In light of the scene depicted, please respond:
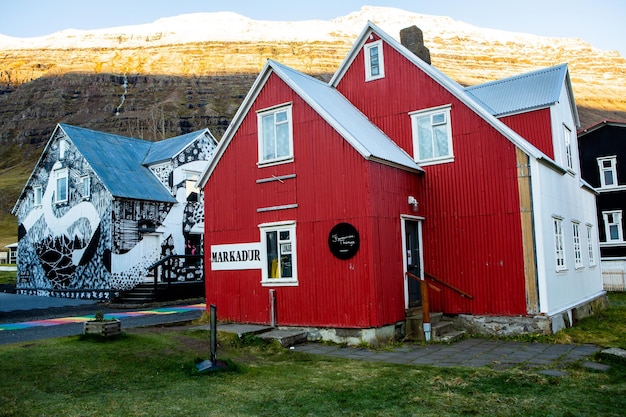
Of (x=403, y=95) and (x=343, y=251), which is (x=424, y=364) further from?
(x=403, y=95)

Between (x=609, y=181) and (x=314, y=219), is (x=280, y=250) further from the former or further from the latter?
(x=609, y=181)

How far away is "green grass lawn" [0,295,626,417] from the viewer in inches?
296

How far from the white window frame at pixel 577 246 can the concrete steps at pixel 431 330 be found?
600 cm

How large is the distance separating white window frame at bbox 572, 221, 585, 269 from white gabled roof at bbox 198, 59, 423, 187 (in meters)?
6.43

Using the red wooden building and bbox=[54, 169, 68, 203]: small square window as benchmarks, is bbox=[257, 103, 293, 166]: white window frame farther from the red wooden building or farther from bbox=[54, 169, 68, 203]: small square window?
bbox=[54, 169, 68, 203]: small square window

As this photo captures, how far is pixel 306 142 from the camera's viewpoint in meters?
14.9

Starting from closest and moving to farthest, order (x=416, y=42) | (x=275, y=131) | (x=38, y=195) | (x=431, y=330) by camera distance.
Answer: (x=431, y=330), (x=275, y=131), (x=416, y=42), (x=38, y=195)

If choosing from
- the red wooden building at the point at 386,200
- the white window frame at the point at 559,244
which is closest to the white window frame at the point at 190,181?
the red wooden building at the point at 386,200

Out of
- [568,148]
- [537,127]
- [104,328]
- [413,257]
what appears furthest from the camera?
[568,148]

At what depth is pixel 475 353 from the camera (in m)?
11.9

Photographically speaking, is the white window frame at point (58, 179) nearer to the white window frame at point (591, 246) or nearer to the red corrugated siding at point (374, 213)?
the red corrugated siding at point (374, 213)

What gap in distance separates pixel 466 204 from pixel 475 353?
4.60 meters

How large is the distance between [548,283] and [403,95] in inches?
265

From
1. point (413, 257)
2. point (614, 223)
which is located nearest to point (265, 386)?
point (413, 257)
